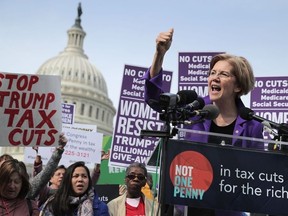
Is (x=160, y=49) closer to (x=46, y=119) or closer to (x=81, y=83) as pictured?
(x=46, y=119)

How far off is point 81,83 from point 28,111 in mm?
86847

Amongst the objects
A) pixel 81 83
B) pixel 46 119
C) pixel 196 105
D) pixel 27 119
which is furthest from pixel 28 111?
pixel 81 83

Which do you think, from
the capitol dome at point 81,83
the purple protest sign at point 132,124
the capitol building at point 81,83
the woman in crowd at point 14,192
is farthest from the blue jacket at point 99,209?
the capitol dome at point 81,83

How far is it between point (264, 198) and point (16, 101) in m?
3.20

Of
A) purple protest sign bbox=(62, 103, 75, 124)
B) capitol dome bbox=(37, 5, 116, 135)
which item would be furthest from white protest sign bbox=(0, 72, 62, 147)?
capitol dome bbox=(37, 5, 116, 135)

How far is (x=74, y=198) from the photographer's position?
4.12 metres

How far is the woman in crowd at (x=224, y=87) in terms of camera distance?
106 inches

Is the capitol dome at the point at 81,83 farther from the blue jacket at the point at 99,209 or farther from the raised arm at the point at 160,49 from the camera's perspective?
the raised arm at the point at 160,49

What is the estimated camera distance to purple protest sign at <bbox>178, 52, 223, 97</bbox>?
802 cm

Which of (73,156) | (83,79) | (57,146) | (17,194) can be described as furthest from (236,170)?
(83,79)

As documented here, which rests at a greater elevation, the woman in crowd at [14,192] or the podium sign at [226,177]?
the podium sign at [226,177]

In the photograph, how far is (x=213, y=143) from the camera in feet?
7.61

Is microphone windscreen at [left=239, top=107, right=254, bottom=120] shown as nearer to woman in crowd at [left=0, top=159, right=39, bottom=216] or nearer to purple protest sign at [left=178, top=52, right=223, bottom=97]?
woman in crowd at [left=0, top=159, right=39, bottom=216]

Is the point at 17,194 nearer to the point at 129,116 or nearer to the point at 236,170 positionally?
the point at 236,170
